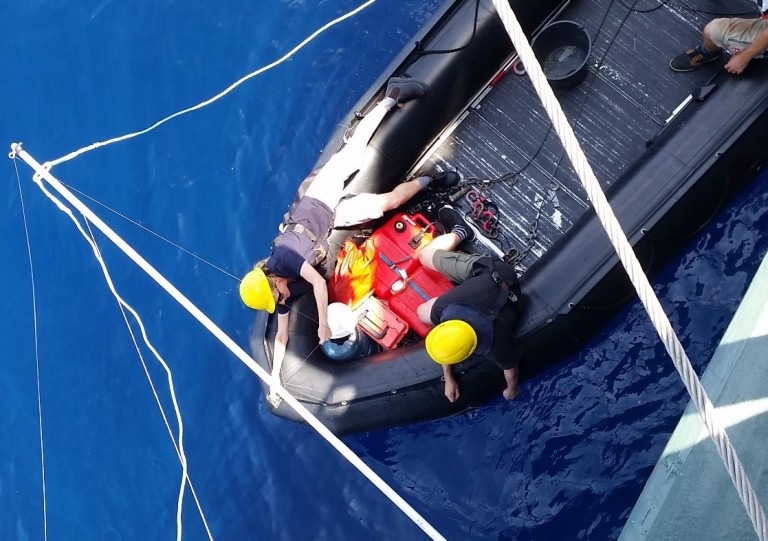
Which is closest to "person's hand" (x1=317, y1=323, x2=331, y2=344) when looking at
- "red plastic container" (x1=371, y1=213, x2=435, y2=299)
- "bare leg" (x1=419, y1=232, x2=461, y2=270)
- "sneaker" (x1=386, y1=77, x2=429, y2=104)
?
"red plastic container" (x1=371, y1=213, x2=435, y2=299)

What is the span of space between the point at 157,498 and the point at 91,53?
10.7 feet

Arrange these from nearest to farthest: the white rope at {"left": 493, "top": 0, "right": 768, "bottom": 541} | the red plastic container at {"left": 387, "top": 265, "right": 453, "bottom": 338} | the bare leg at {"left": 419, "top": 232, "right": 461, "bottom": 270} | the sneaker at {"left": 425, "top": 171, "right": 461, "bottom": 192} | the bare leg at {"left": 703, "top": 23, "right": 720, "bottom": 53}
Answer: the white rope at {"left": 493, "top": 0, "right": 768, "bottom": 541}
the bare leg at {"left": 703, "top": 23, "right": 720, "bottom": 53}
the bare leg at {"left": 419, "top": 232, "right": 461, "bottom": 270}
the red plastic container at {"left": 387, "top": 265, "right": 453, "bottom": 338}
the sneaker at {"left": 425, "top": 171, "right": 461, "bottom": 192}

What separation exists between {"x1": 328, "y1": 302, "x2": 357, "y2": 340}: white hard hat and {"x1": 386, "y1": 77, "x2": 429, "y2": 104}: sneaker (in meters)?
1.24

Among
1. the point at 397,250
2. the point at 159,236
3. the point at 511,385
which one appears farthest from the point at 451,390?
the point at 159,236

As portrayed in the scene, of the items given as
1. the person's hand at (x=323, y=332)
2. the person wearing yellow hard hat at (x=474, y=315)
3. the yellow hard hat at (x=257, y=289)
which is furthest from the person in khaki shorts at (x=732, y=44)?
the yellow hard hat at (x=257, y=289)

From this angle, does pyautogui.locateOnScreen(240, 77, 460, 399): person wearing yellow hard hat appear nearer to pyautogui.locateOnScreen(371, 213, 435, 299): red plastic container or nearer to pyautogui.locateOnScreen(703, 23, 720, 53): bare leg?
pyautogui.locateOnScreen(371, 213, 435, 299): red plastic container

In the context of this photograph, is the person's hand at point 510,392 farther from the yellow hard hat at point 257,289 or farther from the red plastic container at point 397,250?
the yellow hard hat at point 257,289

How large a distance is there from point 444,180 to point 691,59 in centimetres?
151

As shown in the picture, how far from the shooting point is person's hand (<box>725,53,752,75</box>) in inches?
155

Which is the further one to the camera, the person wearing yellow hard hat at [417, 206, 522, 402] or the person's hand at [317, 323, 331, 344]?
the person's hand at [317, 323, 331, 344]

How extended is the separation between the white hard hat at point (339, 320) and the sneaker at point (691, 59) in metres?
2.30

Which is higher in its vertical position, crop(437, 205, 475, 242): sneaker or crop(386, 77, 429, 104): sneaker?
crop(386, 77, 429, 104): sneaker

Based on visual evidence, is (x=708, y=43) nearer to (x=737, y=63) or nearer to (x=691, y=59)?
(x=691, y=59)

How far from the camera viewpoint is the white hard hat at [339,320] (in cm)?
431
